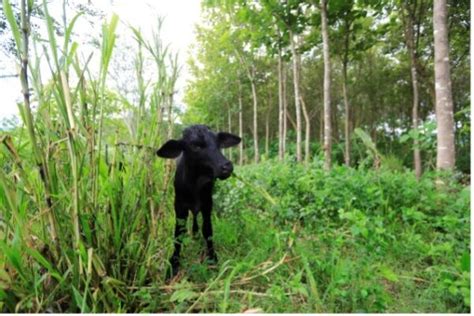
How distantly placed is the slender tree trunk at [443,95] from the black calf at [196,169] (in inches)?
129

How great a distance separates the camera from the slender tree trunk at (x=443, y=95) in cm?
484

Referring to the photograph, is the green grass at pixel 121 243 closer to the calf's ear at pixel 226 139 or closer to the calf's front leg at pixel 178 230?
the calf's front leg at pixel 178 230

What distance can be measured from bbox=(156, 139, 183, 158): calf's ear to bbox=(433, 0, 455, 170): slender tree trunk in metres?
3.71

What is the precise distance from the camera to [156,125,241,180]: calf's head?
2422 millimetres

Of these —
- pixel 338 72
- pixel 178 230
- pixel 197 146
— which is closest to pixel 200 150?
pixel 197 146

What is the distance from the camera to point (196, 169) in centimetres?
262

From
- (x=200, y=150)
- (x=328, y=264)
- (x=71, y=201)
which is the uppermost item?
(x=200, y=150)

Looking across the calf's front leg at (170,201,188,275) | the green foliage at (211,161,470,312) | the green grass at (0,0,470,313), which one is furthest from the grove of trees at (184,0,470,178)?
the calf's front leg at (170,201,188,275)

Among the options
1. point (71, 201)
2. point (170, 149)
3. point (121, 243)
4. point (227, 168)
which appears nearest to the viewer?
point (71, 201)

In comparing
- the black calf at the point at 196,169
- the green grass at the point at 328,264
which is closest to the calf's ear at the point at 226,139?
the black calf at the point at 196,169

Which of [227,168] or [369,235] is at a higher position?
[227,168]

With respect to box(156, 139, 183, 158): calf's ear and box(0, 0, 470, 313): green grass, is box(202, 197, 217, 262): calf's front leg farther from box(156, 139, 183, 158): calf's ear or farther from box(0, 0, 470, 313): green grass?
box(156, 139, 183, 158): calf's ear

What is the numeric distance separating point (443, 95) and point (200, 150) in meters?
3.85

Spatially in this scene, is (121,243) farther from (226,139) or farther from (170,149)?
(226,139)
